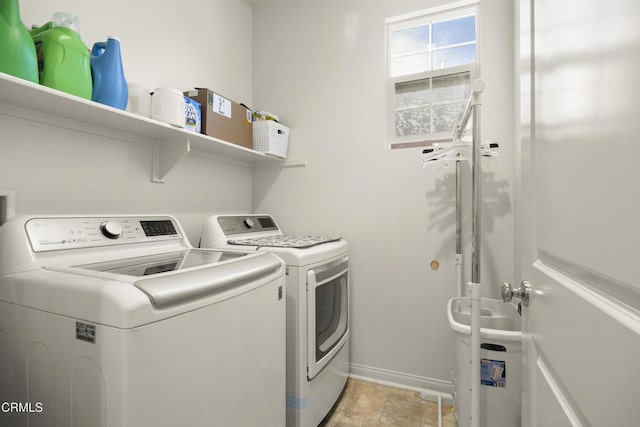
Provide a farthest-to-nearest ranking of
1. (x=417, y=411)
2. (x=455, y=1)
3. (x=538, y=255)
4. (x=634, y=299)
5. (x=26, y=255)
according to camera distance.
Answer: (x=455, y=1) < (x=417, y=411) < (x=26, y=255) < (x=538, y=255) < (x=634, y=299)

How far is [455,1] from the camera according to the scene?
6.55 ft

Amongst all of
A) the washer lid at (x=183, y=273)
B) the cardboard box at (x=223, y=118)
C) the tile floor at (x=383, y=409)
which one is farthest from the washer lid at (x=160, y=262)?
the tile floor at (x=383, y=409)

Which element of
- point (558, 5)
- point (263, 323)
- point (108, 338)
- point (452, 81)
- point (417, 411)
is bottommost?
point (417, 411)

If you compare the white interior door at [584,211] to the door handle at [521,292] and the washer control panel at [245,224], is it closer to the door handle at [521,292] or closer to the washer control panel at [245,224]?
the door handle at [521,292]

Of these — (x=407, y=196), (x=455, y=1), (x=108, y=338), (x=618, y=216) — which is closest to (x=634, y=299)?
(x=618, y=216)

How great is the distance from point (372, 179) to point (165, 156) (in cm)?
137

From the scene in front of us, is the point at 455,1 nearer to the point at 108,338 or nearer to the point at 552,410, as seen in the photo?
the point at 552,410

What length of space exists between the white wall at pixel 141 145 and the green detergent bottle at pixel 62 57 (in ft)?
0.61

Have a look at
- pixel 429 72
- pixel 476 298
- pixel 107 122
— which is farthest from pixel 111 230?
pixel 429 72

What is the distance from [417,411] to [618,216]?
1862 millimetres

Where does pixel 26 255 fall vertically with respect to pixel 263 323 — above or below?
above

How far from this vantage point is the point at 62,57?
1.09 meters

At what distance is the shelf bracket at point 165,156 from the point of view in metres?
1.69

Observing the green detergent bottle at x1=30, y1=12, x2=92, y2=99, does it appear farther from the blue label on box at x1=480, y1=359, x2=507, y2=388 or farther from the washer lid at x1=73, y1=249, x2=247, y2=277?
the blue label on box at x1=480, y1=359, x2=507, y2=388
